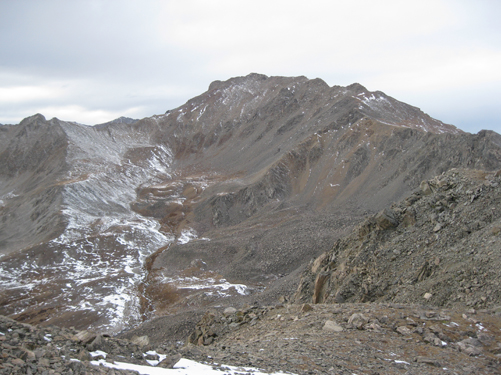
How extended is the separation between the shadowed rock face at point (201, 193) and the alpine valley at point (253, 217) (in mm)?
409

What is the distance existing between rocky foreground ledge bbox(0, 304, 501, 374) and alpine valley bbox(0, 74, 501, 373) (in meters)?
0.72

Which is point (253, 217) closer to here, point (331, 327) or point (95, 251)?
point (95, 251)

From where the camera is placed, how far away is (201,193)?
10325 centimetres

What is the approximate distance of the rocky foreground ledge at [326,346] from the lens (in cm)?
1004

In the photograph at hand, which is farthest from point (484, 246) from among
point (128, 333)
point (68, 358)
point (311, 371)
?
point (128, 333)

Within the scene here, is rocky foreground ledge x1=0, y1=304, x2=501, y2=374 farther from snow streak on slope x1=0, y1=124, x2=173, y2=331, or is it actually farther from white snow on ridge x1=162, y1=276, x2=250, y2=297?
→ snow streak on slope x1=0, y1=124, x2=173, y2=331

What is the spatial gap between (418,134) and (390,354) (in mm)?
71941

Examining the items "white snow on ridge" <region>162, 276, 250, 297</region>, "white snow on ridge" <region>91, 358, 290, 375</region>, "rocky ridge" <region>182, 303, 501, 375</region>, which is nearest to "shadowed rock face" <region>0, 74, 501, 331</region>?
"white snow on ridge" <region>162, 276, 250, 297</region>

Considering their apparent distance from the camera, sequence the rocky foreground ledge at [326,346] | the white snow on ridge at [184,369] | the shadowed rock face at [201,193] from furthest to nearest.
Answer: the shadowed rock face at [201,193] < the white snow on ridge at [184,369] < the rocky foreground ledge at [326,346]

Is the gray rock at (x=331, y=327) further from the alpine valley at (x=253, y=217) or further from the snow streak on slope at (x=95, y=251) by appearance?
the snow streak on slope at (x=95, y=251)

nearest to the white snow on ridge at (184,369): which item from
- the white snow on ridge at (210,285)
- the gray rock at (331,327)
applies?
the gray rock at (331,327)

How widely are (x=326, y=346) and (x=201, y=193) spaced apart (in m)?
91.4

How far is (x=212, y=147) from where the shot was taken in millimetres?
148000

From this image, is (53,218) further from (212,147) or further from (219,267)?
(212,147)
